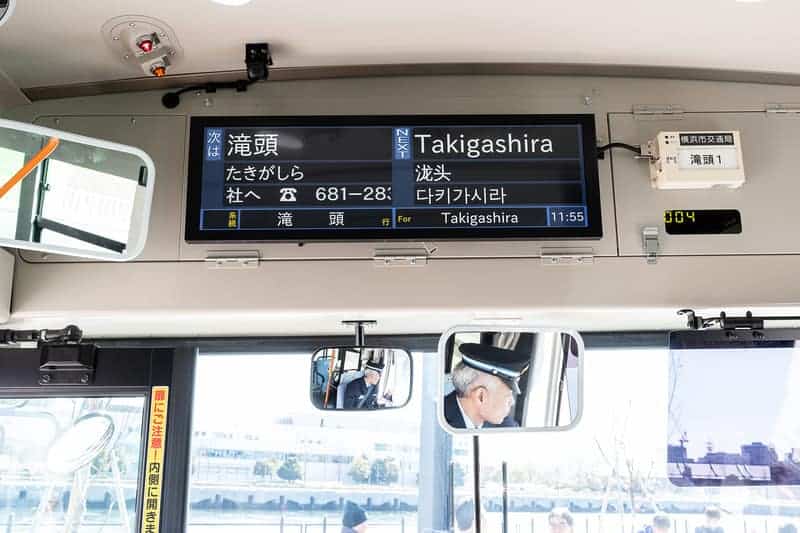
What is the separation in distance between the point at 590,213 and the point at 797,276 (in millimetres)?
796

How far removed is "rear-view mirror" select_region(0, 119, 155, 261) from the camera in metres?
2.03

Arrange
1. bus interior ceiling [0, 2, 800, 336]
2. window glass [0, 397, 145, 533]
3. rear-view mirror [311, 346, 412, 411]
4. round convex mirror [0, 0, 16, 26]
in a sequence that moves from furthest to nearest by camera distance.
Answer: window glass [0, 397, 145, 533] < rear-view mirror [311, 346, 412, 411] < bus interior ceiling [0, 2, 800, 336] < round convex mirror [0, 0, 16, 26]

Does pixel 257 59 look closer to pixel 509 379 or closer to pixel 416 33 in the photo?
pixel 416 33

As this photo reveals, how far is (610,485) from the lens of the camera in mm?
3229

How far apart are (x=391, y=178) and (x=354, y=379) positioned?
825mm

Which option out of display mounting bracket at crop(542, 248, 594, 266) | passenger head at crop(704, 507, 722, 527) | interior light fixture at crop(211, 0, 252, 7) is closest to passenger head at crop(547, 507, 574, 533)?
passenger head at crop(704, 507, 722, 527)

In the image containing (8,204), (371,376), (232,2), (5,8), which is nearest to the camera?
(5,8)

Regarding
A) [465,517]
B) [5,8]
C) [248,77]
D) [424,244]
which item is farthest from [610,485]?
[5,8]

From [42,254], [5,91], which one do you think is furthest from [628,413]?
[5,91]

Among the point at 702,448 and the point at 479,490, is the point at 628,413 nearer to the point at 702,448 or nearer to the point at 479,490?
the point at 702,448

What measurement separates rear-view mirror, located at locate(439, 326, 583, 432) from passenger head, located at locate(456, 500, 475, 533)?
0.66m

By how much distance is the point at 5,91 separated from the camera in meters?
2.83

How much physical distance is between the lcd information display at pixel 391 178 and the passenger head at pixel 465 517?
50.5 inches

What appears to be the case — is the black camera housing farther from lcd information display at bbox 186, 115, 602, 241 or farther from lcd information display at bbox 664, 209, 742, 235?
lcd information display at bbox 664, 209, 742, 235
